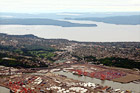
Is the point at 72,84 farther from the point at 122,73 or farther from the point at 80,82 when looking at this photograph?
the point at 122,73

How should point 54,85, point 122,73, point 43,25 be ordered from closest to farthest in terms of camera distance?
point 54,85 → point 122,73 → point 43,25

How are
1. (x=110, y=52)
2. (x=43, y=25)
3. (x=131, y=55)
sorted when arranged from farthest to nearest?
(x=43, y=25), (x=110, y=52), (x=131, y=55)

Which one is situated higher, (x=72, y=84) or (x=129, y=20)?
(x=129, y=20)

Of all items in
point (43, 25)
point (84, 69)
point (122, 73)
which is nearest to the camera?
point (122, 73)

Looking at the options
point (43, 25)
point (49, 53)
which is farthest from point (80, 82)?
point (43, 25)

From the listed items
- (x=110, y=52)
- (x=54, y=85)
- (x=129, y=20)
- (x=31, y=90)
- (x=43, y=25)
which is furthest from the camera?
(x=129, y=20)


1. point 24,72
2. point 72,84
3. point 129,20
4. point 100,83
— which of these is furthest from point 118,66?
point 129,20

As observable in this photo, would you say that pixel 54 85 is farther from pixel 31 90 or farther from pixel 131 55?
pixel 131 55

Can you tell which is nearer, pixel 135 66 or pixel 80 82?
pixel 80 82

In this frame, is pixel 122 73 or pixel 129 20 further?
pixel 129 20
